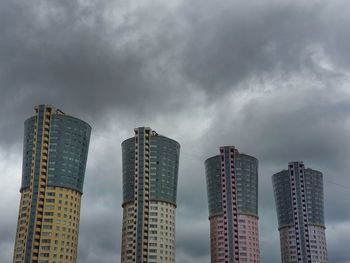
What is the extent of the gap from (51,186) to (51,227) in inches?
599

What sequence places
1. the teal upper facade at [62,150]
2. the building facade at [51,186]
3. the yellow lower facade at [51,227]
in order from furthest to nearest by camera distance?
1. the teal upper facade at [62,150]
2. the building facade at [51,186]
3. the yellow lower facade at [51,227]

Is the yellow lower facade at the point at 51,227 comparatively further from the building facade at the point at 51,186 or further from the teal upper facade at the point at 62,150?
the teal upper facade at the point at 62,150

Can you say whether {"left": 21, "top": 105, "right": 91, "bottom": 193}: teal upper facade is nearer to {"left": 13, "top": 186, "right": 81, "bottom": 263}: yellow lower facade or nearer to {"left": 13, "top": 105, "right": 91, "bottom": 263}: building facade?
{"left": 13, "top": 105, "right": 91, "bottom": 263}: building facade

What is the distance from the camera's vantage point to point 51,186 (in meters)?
182

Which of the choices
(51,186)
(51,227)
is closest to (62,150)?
(51,186)

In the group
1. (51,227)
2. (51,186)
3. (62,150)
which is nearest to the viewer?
(51,227)

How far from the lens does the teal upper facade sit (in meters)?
185

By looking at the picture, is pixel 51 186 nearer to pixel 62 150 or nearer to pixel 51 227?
pixel 62 150

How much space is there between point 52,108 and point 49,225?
46.0 m

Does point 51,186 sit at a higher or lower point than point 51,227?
higher

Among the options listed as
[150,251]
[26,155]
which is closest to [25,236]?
[26,155]

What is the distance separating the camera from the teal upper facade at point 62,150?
185 meters

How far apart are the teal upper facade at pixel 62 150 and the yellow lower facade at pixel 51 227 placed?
13.9 ft

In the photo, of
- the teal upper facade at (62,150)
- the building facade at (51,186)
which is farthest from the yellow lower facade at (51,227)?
the teal upper facade at (62,150)
